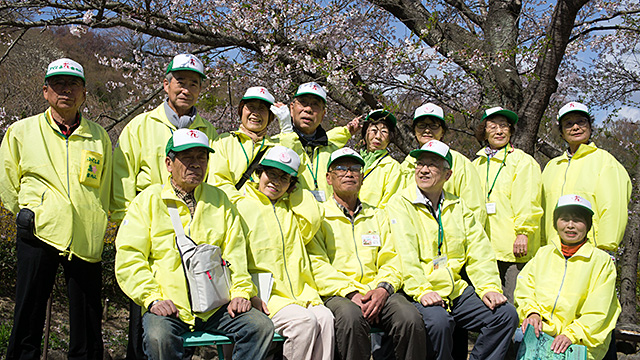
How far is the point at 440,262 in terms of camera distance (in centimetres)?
409

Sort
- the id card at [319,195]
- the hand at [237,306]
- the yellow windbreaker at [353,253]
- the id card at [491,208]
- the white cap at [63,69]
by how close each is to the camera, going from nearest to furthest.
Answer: the hand at [237,306], the white cap at [63,69], the yellow windbreaker at [353,253], the id card at [319,195], the id card at [491,208]

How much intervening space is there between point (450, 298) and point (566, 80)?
702 cm

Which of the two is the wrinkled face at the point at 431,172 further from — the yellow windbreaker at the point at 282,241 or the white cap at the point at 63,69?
the white cap at the point at 63,69

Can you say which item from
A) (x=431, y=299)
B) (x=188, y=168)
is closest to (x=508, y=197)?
(x=431, y=299)

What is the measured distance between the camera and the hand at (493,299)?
3.91 m

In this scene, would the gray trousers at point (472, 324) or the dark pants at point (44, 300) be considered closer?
the dark pants at point (44, 300)

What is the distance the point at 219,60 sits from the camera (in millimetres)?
7211

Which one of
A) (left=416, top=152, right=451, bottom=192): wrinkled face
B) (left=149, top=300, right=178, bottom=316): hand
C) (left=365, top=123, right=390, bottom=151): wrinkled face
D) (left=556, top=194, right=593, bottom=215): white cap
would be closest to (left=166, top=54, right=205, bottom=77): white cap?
(left=365, top=123, right=390, bottom=151): wrinkled face

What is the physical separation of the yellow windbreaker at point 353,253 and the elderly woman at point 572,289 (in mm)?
1071

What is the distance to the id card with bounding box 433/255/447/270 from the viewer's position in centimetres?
408

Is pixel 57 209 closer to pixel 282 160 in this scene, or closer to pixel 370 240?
pixel 282 160

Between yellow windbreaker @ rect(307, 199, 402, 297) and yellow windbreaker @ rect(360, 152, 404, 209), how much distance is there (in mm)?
563

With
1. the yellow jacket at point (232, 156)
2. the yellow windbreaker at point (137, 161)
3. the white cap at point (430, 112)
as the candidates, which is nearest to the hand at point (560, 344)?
the white cap at point (430, 112)

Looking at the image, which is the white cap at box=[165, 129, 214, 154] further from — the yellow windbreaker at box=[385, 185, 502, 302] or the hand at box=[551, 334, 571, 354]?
the hand at box=[551, 334, 571, 354]
